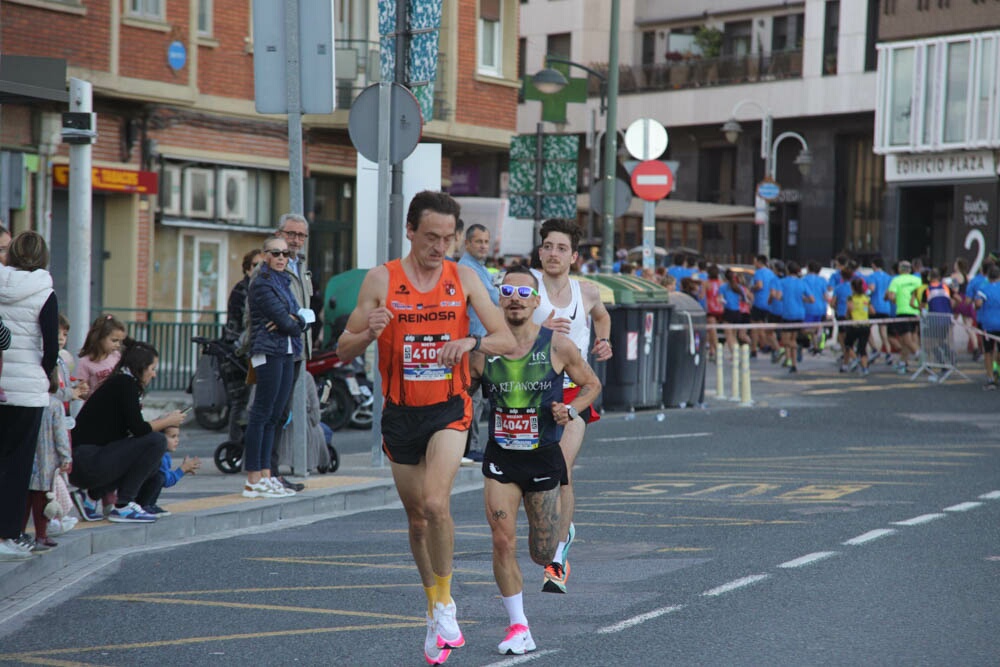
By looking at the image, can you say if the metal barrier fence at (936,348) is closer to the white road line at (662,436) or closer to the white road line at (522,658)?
the white road line at (662,436)

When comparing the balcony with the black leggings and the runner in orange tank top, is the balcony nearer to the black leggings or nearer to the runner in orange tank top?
the black leggings

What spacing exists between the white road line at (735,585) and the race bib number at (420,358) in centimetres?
218

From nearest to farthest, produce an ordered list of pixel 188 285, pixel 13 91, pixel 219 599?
pixel 219 599
pixel 13 91
pixel 188 285

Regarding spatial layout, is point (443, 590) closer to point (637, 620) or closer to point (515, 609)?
point (515, 609)

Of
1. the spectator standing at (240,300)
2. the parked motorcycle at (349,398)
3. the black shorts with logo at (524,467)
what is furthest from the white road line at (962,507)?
the parked motorcycle at (349,398)

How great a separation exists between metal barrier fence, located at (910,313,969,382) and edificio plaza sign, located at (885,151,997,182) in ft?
58.8

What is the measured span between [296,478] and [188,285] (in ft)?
43.1

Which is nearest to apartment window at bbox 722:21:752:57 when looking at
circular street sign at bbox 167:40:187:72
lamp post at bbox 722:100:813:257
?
lamp post at bbox 722:100:813:257

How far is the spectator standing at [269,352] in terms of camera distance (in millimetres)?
11445

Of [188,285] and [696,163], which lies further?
[696,163]

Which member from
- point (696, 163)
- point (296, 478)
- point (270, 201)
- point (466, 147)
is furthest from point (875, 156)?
point (296, 478)

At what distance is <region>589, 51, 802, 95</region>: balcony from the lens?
5578 cm

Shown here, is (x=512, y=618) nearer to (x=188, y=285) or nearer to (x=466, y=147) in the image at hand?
(x=188, y=285)

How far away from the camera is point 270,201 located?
→ 1062 inches
